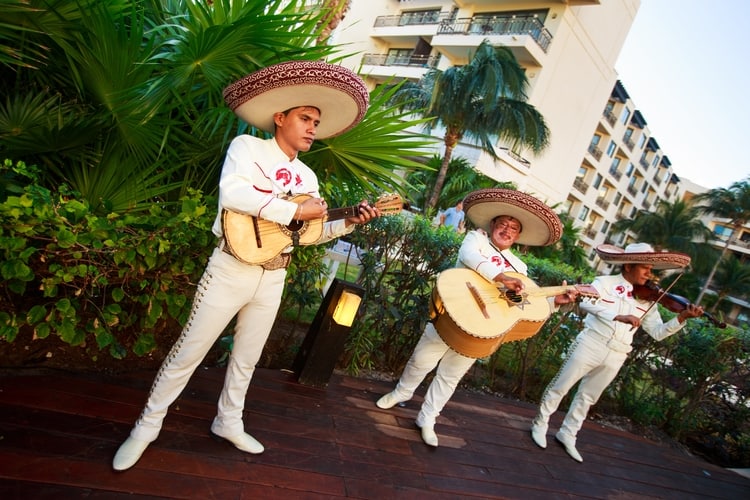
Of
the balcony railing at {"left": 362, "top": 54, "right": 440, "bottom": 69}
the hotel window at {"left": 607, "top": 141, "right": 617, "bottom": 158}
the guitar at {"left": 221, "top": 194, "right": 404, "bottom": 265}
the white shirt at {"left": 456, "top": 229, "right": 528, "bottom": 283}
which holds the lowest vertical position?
the guitar at {"left": 221, "top": 194, "right": 404, "bottom": 265}

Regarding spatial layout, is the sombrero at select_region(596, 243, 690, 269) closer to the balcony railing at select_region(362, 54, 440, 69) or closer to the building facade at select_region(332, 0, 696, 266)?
the building facade at select_region(332, 0, 696, 266)

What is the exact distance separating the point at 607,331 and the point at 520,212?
1.38 m

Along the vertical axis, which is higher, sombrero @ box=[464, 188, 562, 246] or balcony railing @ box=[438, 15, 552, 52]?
balcony railing @ box=[438, 15, 552, 52]

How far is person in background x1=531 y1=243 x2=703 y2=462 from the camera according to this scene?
3205mm

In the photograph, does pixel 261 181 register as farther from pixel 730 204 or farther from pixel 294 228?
pixel 730 204

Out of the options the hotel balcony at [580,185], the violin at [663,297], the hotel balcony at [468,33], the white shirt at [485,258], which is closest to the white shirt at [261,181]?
the white shirt at [485,258]

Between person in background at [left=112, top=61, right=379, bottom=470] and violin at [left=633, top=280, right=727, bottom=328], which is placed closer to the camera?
person in background at [left=112, top=61, right=379, bottom=470]

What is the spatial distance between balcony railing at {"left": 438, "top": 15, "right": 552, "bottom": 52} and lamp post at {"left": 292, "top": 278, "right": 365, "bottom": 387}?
717 inches

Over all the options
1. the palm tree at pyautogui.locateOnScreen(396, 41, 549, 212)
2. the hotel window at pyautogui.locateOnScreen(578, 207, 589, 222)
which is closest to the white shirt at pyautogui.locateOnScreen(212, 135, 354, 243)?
the palm tree at pyautogui.locateOnScreen(396, 41, 549, 212)

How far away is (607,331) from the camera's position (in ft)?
10.7

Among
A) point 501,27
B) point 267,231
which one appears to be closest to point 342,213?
point 267,231

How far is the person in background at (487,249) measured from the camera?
2717 millimetres

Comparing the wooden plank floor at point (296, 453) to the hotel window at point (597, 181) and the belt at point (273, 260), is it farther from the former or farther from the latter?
the hotel window at point (597, 181)

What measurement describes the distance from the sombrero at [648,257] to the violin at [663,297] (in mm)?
182
